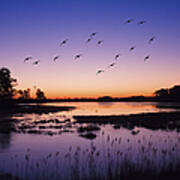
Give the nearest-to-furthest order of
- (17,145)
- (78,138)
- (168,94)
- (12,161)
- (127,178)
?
(127,178) → (12,161) → (17,145) → (78,138) → (168,94)

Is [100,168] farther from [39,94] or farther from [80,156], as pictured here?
[39,94]

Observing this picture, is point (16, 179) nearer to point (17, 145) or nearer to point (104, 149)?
point (104, 149)

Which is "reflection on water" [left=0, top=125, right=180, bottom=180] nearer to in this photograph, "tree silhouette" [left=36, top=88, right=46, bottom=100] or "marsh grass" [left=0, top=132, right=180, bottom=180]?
"marsh grass" [left=0, top=132, right=180, bottom=180]

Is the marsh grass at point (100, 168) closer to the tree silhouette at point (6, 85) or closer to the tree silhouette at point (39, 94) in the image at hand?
the tree silhouette at point (6, 85)

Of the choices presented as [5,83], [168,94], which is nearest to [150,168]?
[5,83]

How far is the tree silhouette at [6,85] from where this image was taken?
72062mm

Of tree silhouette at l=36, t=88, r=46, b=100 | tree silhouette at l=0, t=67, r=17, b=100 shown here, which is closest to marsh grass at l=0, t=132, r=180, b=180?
A: tree silhouette at l=0, t=67, r=17, b=100

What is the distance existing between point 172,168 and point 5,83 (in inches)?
2710

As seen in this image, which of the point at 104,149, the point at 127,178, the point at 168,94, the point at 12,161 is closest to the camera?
the point at 127,178

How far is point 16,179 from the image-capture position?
10.3m

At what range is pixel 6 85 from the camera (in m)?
72.6

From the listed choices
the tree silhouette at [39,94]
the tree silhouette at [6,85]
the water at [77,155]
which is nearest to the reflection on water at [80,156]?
the water at [77,155]

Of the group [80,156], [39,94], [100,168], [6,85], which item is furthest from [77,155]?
[39,94]

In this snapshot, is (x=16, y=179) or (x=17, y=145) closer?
(x=16, y=179)
